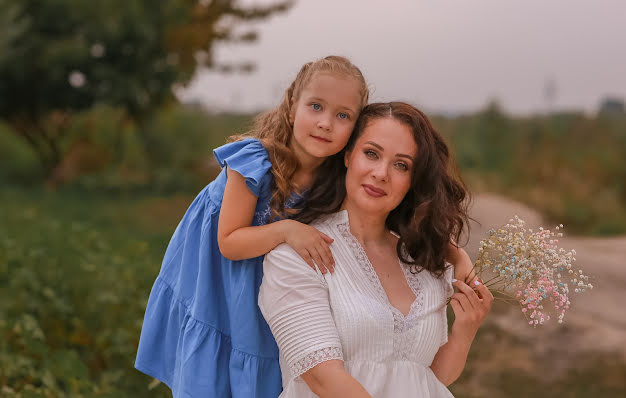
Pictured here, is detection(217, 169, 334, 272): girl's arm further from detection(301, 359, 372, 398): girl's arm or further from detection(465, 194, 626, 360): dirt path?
detection(465, 194, 626, 360): dirt path

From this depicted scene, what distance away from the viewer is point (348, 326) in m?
2.16

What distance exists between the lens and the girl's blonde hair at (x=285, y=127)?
250 cm

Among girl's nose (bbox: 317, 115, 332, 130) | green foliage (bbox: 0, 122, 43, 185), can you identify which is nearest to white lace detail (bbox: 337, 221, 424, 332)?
girl's nose (bbox: 317, 115, 332, 130)

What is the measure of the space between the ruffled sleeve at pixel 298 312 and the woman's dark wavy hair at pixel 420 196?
308 millimetres

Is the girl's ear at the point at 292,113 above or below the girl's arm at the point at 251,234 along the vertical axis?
above

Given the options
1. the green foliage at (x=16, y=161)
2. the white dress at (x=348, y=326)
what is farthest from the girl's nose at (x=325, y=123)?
the green foliage at (x=16, y=161)

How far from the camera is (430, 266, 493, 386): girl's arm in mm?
2400

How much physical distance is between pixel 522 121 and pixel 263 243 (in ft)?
55.7

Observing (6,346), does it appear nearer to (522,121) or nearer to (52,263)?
(52,263)

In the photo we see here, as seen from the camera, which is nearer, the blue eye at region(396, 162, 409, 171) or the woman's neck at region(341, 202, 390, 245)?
the blue eye at region(396, 162, 409, 171)

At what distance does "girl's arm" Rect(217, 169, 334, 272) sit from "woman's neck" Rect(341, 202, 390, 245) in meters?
0.16

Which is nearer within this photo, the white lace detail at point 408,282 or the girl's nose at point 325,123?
the white lace detail at point 408,282

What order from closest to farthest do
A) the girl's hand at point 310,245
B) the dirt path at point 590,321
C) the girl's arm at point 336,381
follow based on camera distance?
the girl's arm at point 336,381
the girl's hand at point 310,245
the dirt path at point 590,321

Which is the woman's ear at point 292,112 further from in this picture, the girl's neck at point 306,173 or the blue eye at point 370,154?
the blue eye at point 370,154
